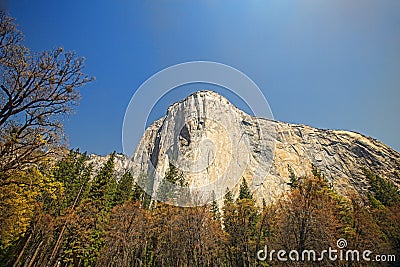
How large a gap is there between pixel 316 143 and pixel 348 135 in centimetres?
1712

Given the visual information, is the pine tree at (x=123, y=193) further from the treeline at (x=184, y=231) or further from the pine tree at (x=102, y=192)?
the treeline at (x=184, y=231)

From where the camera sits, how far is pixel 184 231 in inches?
1029

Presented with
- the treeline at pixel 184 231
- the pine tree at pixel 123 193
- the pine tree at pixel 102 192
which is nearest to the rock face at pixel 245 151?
the pine tree at pixel 123 193

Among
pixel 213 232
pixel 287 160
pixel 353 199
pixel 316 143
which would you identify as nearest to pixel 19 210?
pixel 213 232

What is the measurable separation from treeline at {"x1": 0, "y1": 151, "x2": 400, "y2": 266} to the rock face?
38.8 meters

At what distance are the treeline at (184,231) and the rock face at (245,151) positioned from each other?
127 feet

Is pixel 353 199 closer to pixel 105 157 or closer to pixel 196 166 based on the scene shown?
pixel 196 166

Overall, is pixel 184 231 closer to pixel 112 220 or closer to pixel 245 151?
pixel 112 220

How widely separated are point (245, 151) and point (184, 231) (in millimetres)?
63453

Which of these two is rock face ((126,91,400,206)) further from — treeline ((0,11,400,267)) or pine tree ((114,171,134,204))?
treeline ((0,11,400,267))

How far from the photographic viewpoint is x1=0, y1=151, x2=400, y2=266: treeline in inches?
769

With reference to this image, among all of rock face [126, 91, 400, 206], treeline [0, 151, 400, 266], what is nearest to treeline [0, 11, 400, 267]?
treeline [0, 151, 400, 266]

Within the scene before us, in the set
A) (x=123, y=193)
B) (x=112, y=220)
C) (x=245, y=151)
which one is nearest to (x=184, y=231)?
(x=112, y=220)

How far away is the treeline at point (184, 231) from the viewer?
769 inches
